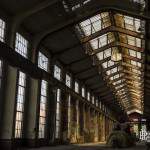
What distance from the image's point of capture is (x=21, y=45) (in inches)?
789

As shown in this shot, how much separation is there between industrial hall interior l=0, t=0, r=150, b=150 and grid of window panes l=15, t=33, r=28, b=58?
0.04 meters

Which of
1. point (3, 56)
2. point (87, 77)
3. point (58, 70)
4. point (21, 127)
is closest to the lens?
point (3, 56)

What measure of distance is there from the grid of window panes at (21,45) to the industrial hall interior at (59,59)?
0.04 meters

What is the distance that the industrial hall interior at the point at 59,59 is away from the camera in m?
17.5

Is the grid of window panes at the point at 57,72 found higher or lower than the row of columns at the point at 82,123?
higher

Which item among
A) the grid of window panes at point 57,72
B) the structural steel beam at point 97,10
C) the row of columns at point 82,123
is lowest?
the row of columns at point 82,123

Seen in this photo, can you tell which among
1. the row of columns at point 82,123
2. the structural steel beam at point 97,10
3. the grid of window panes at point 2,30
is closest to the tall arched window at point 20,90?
the grid of window panes at point 2,30

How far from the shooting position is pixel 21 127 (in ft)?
66.2

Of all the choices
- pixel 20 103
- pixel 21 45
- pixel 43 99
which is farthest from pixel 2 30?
pixel 43 99

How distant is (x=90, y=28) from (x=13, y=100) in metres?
9.37

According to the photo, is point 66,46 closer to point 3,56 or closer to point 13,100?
point 13,100

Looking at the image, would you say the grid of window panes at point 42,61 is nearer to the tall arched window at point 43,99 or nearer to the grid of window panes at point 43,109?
the tall arched window at point 43,99

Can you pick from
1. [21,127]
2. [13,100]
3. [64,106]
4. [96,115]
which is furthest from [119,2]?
[96,115]

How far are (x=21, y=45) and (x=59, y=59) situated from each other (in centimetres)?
783
